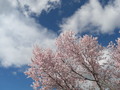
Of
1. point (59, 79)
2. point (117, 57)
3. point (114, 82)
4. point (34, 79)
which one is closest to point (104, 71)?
point (114, 82)

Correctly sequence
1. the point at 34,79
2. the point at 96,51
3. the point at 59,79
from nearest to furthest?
the point at 59,79
the point at 34,79
the point at 96,51

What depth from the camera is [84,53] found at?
32.2m

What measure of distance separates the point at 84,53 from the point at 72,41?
110 inches

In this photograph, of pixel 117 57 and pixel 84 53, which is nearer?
pixel 84 53

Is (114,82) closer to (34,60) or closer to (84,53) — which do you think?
(84,53)

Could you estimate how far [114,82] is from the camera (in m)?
31.0

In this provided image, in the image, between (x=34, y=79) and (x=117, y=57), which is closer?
(x=34, y=79)

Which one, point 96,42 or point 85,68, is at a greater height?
point 96,42

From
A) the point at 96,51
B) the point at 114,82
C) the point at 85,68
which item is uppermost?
the point at 96,51

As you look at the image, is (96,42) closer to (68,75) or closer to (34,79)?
(68,75)

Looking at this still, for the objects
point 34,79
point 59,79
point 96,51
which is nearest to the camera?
point 59,79

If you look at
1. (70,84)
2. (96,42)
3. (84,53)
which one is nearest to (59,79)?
(70,84)

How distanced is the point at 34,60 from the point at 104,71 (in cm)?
934

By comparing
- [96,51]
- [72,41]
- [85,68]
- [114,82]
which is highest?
[72,41]
